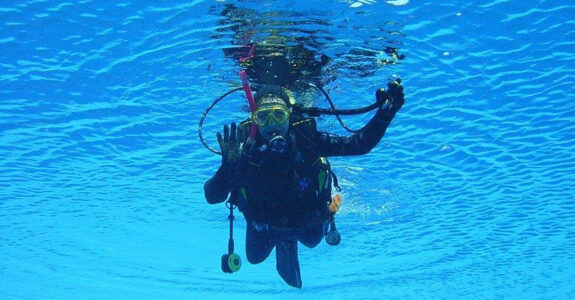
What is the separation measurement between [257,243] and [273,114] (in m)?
2.74

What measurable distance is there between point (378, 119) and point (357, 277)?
3075cm

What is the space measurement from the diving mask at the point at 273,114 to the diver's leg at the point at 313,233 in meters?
2.02

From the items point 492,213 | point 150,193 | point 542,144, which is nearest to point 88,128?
point 150,193

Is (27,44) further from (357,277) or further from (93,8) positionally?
(357,277)

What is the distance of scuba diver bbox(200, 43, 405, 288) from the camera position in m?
5.74

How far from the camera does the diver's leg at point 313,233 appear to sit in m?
7.11

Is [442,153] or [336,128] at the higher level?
[336,128]

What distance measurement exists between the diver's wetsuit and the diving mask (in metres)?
0.35

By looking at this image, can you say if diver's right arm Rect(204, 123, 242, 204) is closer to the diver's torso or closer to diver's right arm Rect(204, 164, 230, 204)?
diver's right arm Rect(204, 164, 230, 204)

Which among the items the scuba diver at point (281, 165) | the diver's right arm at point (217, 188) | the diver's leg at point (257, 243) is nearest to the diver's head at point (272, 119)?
the scuba diver at point (281, 165)

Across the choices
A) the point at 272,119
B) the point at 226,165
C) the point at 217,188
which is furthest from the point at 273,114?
the point at 217,188

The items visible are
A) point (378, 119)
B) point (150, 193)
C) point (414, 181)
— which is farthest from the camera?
point (150, 193)

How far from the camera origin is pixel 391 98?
5.25 m

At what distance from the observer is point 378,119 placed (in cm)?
550
